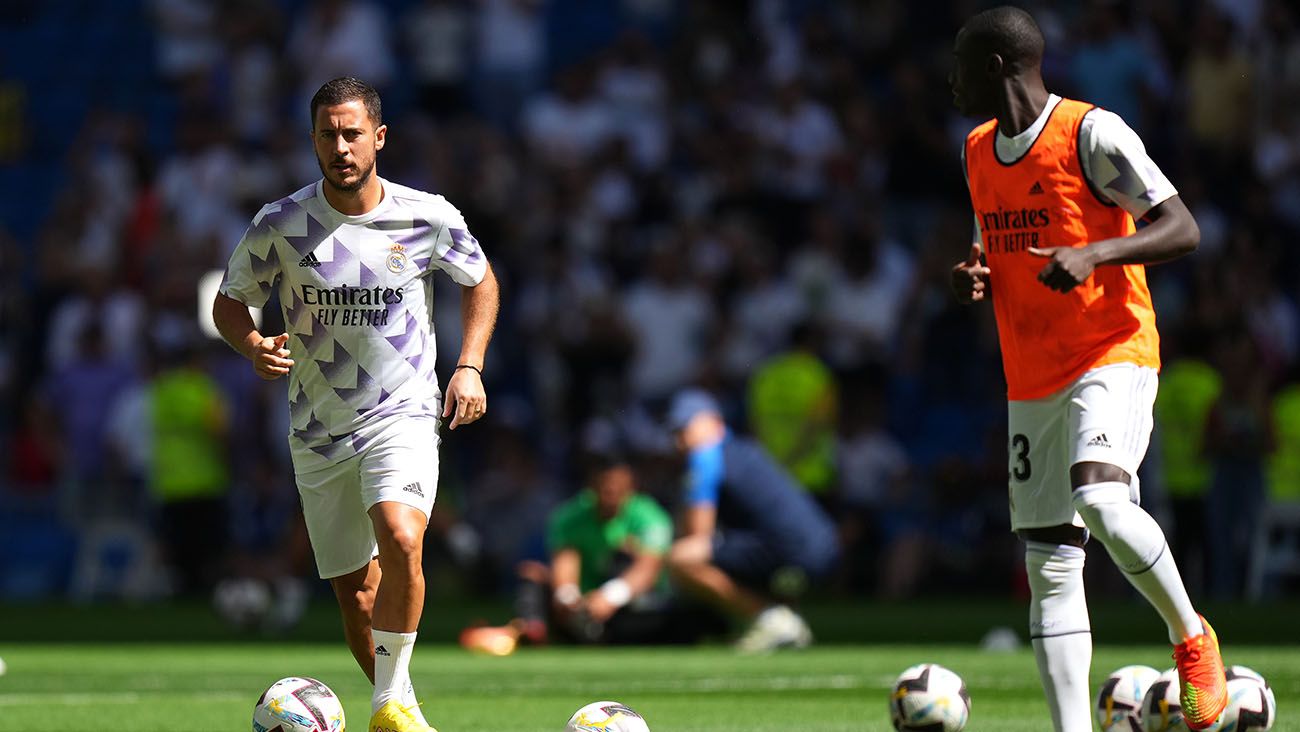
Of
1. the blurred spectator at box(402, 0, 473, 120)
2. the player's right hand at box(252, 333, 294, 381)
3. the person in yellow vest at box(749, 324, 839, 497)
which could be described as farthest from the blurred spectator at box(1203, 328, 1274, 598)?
the player's right hand at box(252, 333, 294, 381)

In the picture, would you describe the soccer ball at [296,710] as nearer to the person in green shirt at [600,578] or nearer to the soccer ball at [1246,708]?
the soccer ball at [1246,708]

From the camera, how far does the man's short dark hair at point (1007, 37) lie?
7.14 meters

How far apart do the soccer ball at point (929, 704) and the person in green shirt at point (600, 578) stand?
21.9 feet

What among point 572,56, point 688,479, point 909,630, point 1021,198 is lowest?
point 909,630

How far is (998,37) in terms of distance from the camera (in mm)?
7145

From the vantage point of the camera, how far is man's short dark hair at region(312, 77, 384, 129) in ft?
25.3

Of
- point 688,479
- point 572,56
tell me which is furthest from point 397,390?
point 572,56

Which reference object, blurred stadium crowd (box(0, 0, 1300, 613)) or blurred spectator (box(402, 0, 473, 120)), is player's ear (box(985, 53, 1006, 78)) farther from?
blurred spectator (box(402, 0, 473, 120))

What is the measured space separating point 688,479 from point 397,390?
6.95 m

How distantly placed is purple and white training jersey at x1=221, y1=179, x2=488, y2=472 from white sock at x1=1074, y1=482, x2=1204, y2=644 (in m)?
2.54

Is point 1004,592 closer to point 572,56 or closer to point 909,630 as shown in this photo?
point 909,630

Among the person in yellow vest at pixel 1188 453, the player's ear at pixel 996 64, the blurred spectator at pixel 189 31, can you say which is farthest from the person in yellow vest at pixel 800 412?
the player's ear at pixel 996 64

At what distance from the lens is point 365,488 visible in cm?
772

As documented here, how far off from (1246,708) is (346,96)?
3901mm
